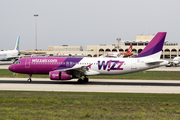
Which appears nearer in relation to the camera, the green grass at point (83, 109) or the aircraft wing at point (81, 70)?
the green grass at point (83, 109)

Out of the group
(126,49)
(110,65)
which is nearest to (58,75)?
(110,65)

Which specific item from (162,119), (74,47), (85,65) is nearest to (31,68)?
(85,65)

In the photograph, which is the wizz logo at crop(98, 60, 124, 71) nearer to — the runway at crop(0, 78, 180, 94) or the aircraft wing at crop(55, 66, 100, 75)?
the aircraft wing at crop(55, 66, 100, 75)

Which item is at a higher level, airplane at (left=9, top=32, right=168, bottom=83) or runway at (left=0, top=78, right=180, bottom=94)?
airplane at (left=9, top=32, right=168, bottom=83)

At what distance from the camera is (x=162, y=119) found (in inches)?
505

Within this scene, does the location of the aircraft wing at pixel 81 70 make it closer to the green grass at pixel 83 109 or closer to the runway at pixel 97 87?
the runway at pixel 97 87

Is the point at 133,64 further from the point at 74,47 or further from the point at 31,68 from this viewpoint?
the point at 74,47

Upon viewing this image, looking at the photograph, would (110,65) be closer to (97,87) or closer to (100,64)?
(100,64)

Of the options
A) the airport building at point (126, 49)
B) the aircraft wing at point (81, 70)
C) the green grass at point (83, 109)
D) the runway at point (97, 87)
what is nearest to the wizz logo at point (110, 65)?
the aircraft wing at point (81, 70)

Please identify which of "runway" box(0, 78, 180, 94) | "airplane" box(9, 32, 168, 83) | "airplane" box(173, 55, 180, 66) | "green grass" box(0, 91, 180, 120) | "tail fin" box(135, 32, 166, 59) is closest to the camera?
"green grass" box(0, 91, 180, 120)

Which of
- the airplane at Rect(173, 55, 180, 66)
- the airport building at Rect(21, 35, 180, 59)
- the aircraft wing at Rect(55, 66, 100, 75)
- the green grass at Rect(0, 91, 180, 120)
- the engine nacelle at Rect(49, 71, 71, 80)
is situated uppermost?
the airport building at Rect(21, 35, 180, 59)

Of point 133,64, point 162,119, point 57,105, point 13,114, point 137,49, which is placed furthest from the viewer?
point 137,49

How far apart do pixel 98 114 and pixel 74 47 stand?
151 meters

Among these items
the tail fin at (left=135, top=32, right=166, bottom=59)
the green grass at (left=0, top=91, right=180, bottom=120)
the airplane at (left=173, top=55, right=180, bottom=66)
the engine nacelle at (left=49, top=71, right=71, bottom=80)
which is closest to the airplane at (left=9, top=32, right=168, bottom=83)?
the tail fin at (left=135, top=32, right=166, bottom=59)
